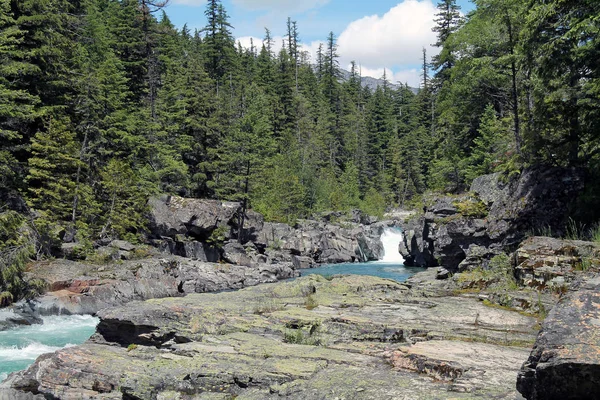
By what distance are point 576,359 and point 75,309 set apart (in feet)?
66.0

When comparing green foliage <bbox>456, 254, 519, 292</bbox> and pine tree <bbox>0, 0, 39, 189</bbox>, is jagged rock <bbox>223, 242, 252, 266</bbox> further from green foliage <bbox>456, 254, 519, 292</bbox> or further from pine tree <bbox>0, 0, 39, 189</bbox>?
green foliage <bbox>456, 254, 519, 292</bbox>

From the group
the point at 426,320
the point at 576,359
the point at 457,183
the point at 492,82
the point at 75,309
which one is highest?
the point at 492,82

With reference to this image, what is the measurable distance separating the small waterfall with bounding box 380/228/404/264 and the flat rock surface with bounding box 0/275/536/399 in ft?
132

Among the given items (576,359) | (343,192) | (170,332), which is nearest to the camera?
(576,359)

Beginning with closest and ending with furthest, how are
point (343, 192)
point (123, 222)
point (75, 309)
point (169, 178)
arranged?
point (75, 309), point (123, 222), point (169, 178), point (343, 192)

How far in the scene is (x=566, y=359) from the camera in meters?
3.88

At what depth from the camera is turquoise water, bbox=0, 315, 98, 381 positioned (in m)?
12.8

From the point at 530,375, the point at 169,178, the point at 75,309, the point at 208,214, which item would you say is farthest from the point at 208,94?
the point at 530,375

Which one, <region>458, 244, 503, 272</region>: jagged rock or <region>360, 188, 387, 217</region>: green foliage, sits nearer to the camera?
<region>458, 244, 503, 272</region>: jagged rock

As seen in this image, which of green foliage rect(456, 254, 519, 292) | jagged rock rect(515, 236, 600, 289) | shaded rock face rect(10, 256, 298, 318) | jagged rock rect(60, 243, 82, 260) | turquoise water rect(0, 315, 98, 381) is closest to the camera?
jagged rock rect(515, 236, 600, 289)

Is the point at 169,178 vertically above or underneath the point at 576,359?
above

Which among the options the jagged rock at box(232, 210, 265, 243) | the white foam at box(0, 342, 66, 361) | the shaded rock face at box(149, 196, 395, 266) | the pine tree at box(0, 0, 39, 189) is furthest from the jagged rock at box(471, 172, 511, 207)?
the pine tree at box(0, 0, 39, 189)

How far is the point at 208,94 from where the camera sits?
1742 inches

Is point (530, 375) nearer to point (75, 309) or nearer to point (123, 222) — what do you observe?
point (75, 309)
